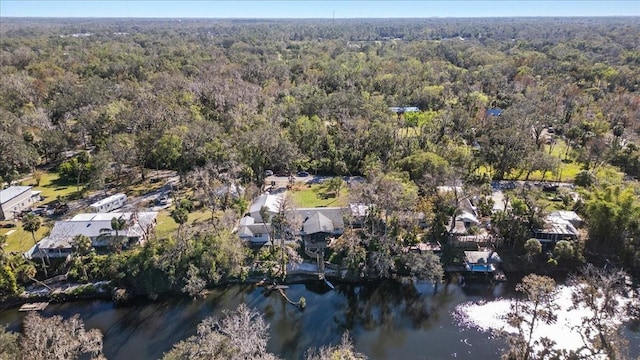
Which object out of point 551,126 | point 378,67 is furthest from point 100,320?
point 378,67

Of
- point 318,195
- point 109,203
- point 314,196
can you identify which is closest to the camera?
point 109,203

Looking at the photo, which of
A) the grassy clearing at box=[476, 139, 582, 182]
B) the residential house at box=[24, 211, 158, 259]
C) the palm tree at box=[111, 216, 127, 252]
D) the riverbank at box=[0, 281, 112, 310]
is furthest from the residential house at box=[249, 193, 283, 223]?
the grassy clearing at box=[476, 139, 582, 182]

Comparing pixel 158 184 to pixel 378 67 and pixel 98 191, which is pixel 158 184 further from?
pixel 378 67

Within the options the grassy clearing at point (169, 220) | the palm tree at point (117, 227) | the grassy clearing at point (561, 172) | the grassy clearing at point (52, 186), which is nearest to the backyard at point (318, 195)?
the grassy clearing at point (169, 220)

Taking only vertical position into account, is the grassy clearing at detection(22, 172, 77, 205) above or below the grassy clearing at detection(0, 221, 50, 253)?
above

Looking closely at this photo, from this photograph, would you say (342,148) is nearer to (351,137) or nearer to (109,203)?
(351,137)

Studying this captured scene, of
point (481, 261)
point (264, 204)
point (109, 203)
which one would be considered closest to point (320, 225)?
point (264, 204)

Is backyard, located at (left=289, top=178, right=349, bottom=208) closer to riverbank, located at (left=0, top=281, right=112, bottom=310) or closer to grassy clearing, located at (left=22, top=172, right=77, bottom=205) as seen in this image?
riverbank, located at (left=0, top=281, right=112, bottom=310)
